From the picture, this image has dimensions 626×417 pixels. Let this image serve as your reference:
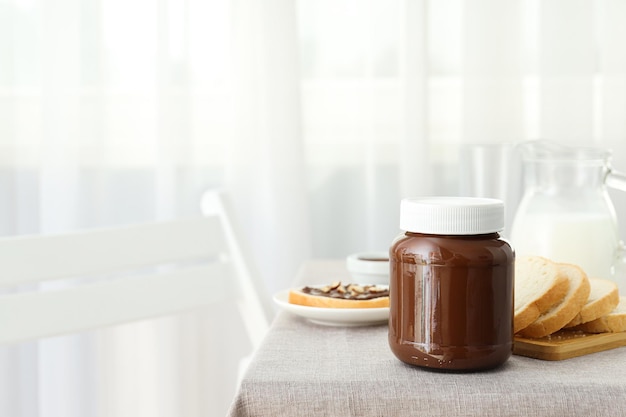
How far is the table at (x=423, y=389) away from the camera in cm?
54

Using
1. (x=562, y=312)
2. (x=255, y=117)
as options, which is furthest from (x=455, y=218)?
(x=255, y=117)

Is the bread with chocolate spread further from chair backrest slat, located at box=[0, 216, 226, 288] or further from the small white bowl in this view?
chair backrest slat, located at box=[0, 216, 226, 288]

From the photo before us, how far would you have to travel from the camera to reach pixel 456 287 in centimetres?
57

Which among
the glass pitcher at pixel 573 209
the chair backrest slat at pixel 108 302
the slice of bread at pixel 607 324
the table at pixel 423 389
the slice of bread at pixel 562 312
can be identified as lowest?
the chair backrest slat at pixel 108 302

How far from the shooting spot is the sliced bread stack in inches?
25.5

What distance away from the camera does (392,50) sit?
1554 mm

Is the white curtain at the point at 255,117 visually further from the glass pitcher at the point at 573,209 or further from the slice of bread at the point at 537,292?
the slice of bread at the point at 537,292

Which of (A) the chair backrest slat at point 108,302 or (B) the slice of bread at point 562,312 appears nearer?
(B) the slice of bread at point 562,312

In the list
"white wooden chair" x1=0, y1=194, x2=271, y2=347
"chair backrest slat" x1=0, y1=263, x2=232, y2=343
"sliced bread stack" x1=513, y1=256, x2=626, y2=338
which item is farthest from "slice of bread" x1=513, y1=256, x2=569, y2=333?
"chair backrest slat" x1=0, y1=263, x2=232, y2=343

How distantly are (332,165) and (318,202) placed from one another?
0.26ft

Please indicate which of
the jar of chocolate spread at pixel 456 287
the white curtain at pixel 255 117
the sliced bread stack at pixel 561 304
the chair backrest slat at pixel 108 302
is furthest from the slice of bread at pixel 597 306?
the white curtain at pixel 255 117

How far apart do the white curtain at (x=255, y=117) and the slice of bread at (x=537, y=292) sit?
85 cm

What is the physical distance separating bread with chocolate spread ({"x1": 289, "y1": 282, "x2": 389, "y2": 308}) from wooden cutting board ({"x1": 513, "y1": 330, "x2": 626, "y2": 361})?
0.52 feet

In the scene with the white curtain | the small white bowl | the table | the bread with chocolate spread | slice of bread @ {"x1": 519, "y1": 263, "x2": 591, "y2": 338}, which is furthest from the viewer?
the white curtain
